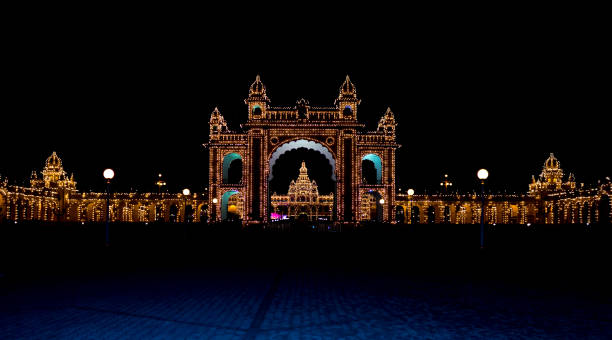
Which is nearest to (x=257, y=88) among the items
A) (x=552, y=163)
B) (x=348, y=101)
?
(x=348, y=101)

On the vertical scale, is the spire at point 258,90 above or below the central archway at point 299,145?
above

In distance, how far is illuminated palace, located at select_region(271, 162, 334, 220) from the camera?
313 ft

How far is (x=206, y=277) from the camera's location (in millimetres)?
13281

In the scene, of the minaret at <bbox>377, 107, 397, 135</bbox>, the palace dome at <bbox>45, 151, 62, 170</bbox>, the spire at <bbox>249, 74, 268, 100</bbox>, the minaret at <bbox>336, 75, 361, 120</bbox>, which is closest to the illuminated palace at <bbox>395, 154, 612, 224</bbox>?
the minaret at <bbox>377, 107, 397, 135</bbox>

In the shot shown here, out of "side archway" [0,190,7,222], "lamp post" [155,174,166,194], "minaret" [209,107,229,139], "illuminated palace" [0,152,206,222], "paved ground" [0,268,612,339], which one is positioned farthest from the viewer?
"lamp post" [155,174,166,194]

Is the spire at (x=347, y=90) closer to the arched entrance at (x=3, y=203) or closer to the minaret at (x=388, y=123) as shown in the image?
the minaret at (x=388, y=123)

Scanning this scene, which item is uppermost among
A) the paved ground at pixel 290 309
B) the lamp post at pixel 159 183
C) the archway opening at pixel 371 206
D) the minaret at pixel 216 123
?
the minaret at pixel 216 123

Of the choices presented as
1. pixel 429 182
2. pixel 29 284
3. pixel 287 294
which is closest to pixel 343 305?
pixel 287 294

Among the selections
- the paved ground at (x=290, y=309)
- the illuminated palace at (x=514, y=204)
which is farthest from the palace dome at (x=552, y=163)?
the paved ground at (x=290, y=309)

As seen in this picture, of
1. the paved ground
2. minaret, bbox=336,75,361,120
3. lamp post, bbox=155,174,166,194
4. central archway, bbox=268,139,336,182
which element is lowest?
the paved ground

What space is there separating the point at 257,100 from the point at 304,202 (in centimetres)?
4797

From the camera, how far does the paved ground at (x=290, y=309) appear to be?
299 inches

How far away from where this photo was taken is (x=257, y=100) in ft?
163

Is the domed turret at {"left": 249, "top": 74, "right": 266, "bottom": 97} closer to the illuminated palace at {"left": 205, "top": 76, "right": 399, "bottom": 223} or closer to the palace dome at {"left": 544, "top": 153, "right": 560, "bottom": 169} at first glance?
the illuminated palace at {"left": 205, "top": 76, "right": 399, "bottom": 223}
